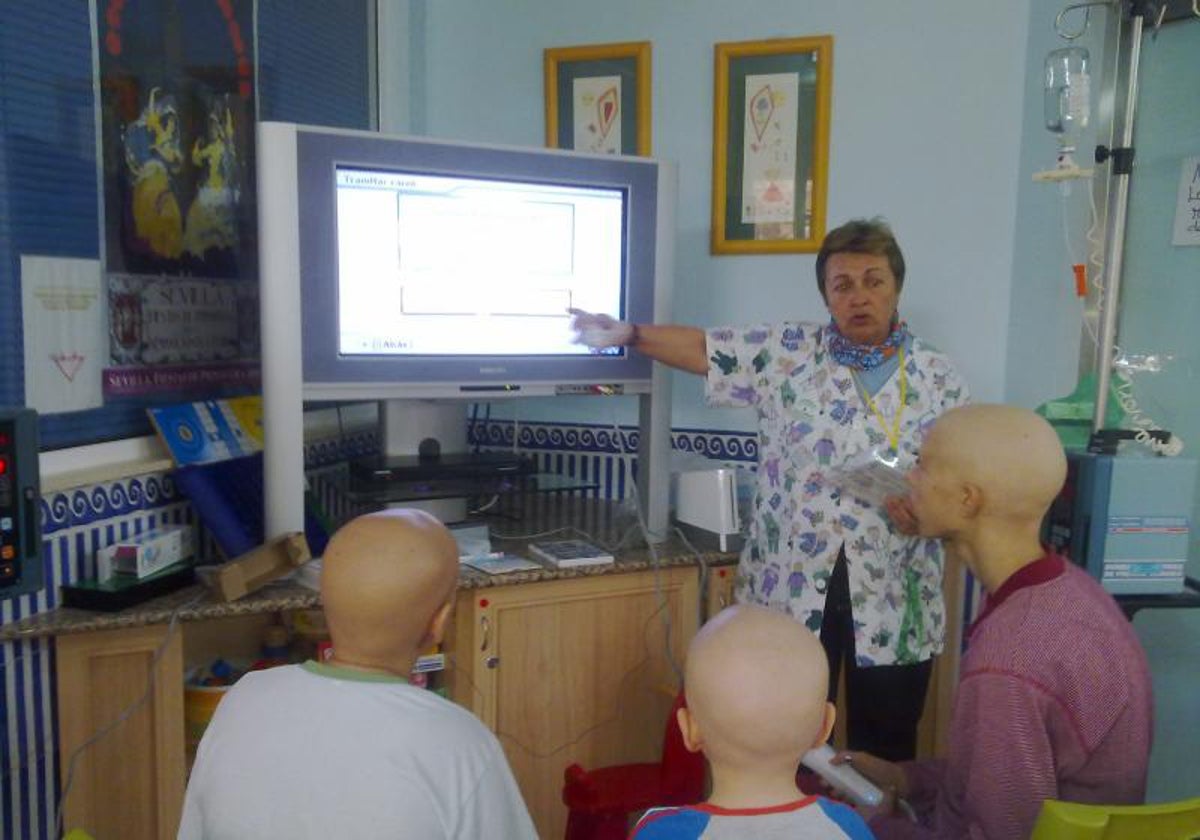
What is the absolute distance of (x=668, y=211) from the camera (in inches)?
91.1

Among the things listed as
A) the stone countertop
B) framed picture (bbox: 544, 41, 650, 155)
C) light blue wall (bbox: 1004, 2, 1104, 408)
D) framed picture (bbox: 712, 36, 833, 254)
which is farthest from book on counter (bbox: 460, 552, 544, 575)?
light blue wall (bbox: 1004, 2, 1104, 408)

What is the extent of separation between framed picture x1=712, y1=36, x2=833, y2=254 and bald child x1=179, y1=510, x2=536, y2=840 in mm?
1794

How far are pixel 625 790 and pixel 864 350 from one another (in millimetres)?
1007

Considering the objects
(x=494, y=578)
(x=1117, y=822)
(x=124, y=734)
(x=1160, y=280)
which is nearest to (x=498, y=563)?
(x=494, y=578)

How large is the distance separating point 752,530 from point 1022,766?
105cm

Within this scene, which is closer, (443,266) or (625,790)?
(625,790)

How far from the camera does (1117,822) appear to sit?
3.29 feet

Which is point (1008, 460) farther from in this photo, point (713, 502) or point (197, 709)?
point (197, 709)

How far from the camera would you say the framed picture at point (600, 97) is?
2.76 metres

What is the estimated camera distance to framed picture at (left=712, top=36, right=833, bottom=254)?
266 cm

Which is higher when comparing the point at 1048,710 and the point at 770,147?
the point at 770,147

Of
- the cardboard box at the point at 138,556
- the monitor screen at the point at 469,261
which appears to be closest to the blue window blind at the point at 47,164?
the cardboard box at the point at 138,556

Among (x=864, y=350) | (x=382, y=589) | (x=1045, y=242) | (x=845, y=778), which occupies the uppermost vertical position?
(x=1045, y=242)

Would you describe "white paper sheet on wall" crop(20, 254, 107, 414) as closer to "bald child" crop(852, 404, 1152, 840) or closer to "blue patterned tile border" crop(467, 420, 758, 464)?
"blue patterned tile border" crop(467, 420, 758, 464)
